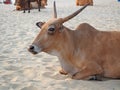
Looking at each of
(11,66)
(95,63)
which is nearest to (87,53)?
(95,63)

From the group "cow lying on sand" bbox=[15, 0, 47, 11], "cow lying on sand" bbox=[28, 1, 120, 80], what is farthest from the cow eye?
"cow lying on sand" bbox=[15, 0, 47, 11]

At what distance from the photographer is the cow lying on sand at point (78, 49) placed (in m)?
4.90

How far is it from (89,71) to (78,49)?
0.41 metres

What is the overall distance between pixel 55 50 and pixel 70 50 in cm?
22

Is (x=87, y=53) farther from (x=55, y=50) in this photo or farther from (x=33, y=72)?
(x=33, y=72)

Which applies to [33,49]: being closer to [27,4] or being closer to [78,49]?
[78,49]

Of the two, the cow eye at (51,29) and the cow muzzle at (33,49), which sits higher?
the cow eye at (51,29)

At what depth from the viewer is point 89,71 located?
16.0 feet

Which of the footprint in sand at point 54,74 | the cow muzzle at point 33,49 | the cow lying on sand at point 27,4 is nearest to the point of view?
the cow muzzle at point 33,49

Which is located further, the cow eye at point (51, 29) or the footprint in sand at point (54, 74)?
the footprint in sand at point (54, 74)

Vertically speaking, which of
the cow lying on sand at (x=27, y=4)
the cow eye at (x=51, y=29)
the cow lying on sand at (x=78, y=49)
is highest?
the cow eye at (x=51, y=29)

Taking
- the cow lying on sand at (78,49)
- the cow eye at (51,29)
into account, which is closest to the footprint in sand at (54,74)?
the cow lying on sand at (78,49)

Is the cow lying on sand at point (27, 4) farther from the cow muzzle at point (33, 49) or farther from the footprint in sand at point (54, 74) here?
the cow muzzle at point (33, 49)

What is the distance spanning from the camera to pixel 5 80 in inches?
200
